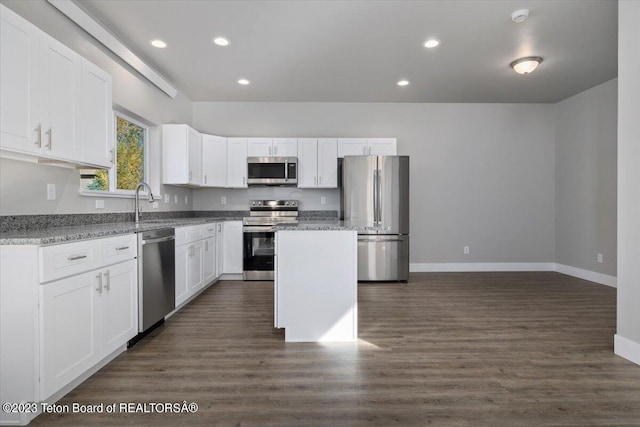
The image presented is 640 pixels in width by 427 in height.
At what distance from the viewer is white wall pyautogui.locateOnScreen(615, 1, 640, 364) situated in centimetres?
221

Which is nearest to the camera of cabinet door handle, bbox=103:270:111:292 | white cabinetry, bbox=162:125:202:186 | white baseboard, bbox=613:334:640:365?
cabinet door handle, bbox=103:270:111:292

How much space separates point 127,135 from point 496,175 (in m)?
5.48

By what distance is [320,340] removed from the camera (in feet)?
8.37

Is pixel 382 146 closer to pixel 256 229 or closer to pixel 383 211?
pixel 383 211

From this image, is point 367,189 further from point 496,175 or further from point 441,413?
point 441,413

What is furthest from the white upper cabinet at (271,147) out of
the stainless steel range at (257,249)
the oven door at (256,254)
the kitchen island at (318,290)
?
the kitchen island at (318,290)

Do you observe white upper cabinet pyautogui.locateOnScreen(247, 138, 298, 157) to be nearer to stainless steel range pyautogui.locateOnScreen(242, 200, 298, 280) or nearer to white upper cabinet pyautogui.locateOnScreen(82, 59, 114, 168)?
stainless steel range pyautogui.locateOnScreen(242, 200, 298, 280)

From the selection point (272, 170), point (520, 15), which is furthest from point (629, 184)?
point (272, 170)

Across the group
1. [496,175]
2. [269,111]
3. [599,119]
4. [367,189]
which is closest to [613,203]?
[599,119]

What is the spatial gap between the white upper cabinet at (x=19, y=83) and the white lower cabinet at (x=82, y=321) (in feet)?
2.78

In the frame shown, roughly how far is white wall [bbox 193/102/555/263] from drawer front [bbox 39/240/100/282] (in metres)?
4.21

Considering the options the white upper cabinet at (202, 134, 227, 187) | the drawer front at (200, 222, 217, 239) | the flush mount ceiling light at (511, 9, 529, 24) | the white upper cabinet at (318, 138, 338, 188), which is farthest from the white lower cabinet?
the flush mount ceiling light at (511, 9, 529, 24)

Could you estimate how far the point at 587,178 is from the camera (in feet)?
15.4

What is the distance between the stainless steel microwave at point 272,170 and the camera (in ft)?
15.9
